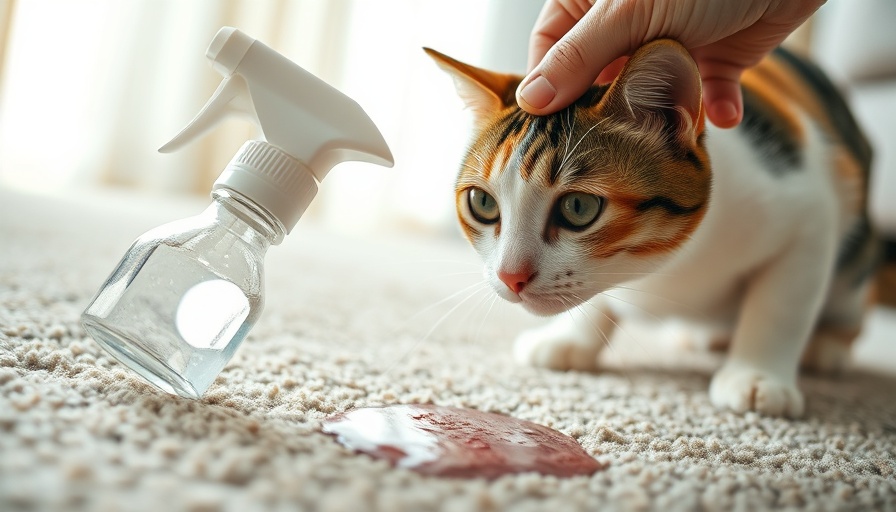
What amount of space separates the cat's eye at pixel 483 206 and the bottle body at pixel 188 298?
261mm

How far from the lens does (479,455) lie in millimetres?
532

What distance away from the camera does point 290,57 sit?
332 centimetres

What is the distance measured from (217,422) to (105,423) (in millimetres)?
78

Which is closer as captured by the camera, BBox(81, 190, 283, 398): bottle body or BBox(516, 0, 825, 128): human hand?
BBox(81, 190, 283, 398): bottle body

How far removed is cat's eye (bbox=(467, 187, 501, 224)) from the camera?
775 millimetres

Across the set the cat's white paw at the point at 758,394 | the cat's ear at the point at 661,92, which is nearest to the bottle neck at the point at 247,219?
the cat's ear at the point at 661,92

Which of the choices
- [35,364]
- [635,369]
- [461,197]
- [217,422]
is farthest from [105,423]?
[635,369]

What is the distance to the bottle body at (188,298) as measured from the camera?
1.90ft

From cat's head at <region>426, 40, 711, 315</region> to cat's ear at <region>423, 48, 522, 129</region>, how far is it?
0.22ft

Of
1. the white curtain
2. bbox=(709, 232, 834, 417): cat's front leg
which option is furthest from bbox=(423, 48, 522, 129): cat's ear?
the white curtain

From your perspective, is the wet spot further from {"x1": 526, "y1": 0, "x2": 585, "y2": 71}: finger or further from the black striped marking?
{"x1": 526, "y1": 0, "x2": 585, "y2": 71}: finger

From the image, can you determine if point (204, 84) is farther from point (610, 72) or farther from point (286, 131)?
point (286, 131)

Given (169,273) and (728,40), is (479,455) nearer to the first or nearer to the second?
(169,273)

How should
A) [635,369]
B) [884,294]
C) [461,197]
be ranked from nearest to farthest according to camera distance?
[461,197], [635,369], [884,294]
